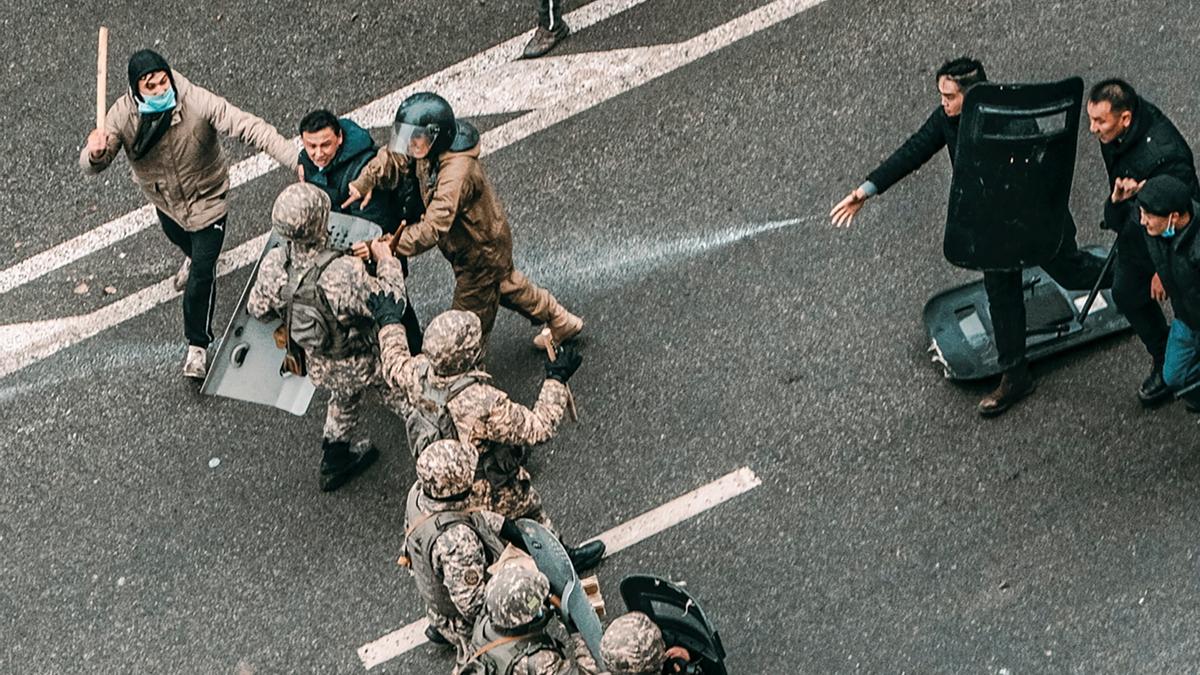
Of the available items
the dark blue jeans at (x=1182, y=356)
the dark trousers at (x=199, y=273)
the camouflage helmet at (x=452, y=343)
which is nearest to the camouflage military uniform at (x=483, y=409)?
the camouflage helmet at (x=452, y=343)

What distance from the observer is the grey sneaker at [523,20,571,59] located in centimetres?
1132

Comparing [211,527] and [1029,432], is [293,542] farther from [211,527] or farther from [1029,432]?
[1029,432]

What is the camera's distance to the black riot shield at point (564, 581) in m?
7.77

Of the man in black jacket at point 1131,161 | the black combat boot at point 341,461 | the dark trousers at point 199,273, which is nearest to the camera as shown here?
the man in black jacket at point 1131,161

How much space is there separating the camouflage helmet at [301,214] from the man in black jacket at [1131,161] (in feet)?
11.8

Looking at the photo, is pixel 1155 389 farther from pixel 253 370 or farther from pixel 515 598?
pixel 253 370

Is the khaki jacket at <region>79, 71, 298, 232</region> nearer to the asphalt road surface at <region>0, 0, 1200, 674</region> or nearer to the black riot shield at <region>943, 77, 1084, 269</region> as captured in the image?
the asphalt road surface at <region>0, 0, 1200, 674</region>

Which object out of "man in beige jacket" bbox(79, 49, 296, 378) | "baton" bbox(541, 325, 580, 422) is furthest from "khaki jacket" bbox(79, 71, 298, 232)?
"baton" bbox(541, 325, 580, 422)

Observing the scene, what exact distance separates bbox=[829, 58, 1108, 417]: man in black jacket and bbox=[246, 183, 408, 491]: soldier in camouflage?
94.6 inches

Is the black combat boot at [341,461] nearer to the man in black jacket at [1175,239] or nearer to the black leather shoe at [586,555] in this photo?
the black leather shoe at [586,555]

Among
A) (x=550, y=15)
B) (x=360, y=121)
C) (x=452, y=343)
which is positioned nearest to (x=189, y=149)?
(x=360, y=121)

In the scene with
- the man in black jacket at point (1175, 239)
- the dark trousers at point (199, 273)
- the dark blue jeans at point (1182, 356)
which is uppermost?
the man in black jacket at point (1175, 239)

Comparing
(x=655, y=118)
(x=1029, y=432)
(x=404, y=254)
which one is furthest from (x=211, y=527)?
(x=1029, y=432)

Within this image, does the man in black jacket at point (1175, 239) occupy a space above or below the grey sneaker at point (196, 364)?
above
